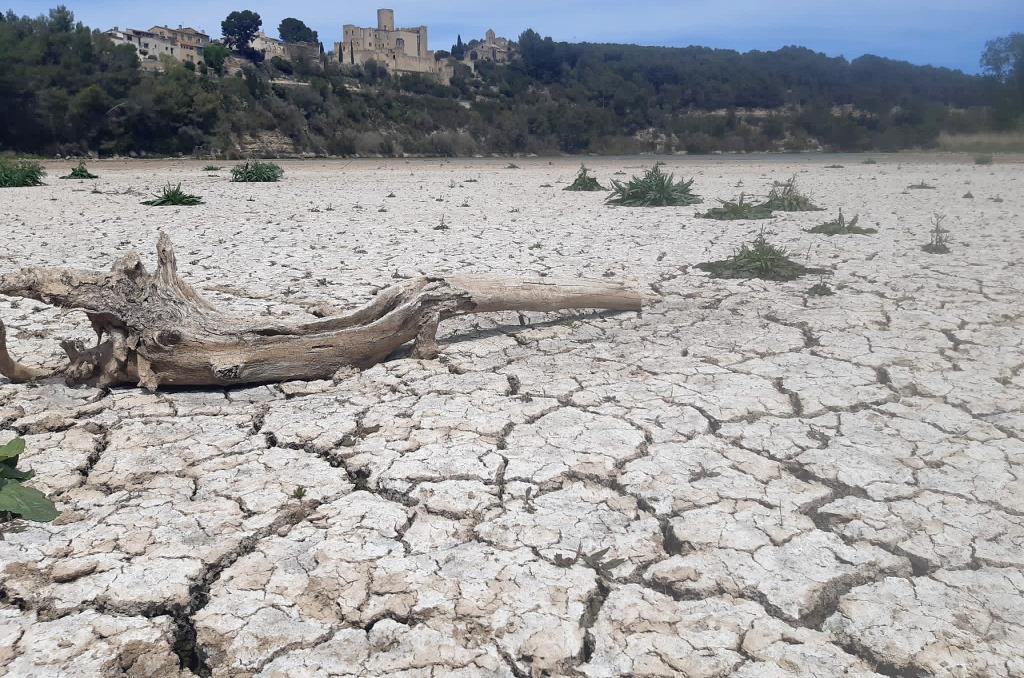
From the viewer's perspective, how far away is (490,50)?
68.3 metres

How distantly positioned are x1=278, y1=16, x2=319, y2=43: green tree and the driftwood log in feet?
226

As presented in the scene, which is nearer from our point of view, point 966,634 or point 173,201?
point 966,634

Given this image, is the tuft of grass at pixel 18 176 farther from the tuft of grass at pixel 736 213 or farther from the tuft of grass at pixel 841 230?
the tuft of grass at pixel 841 230

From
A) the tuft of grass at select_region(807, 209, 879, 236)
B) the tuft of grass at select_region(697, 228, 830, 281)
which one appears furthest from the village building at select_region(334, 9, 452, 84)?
the tuft of grass at select_region(697, 228, 830, 281)

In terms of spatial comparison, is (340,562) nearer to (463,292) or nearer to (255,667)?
(255,667)

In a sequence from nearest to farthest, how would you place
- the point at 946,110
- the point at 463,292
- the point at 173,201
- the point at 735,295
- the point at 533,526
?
the point at 533,526
the point at 463,292
the point at 735,295
the point at 173,201
the point at 946,110

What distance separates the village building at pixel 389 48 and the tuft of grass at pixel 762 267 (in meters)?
47.8

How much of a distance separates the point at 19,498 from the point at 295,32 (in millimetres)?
71772

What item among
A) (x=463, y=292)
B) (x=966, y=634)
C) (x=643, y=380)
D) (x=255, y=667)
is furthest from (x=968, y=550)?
(x=463, y=292)

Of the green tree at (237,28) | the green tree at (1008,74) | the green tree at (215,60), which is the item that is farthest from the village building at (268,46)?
the green tree at (1008,74)

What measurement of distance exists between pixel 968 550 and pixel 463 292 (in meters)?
2.25

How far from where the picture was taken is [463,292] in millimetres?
3455

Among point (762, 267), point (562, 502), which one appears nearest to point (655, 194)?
point (762, 267)

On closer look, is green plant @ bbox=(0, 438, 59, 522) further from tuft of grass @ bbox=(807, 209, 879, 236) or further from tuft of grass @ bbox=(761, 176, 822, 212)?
tuft of grass @ bbox=(761, 176, 822, 212)
